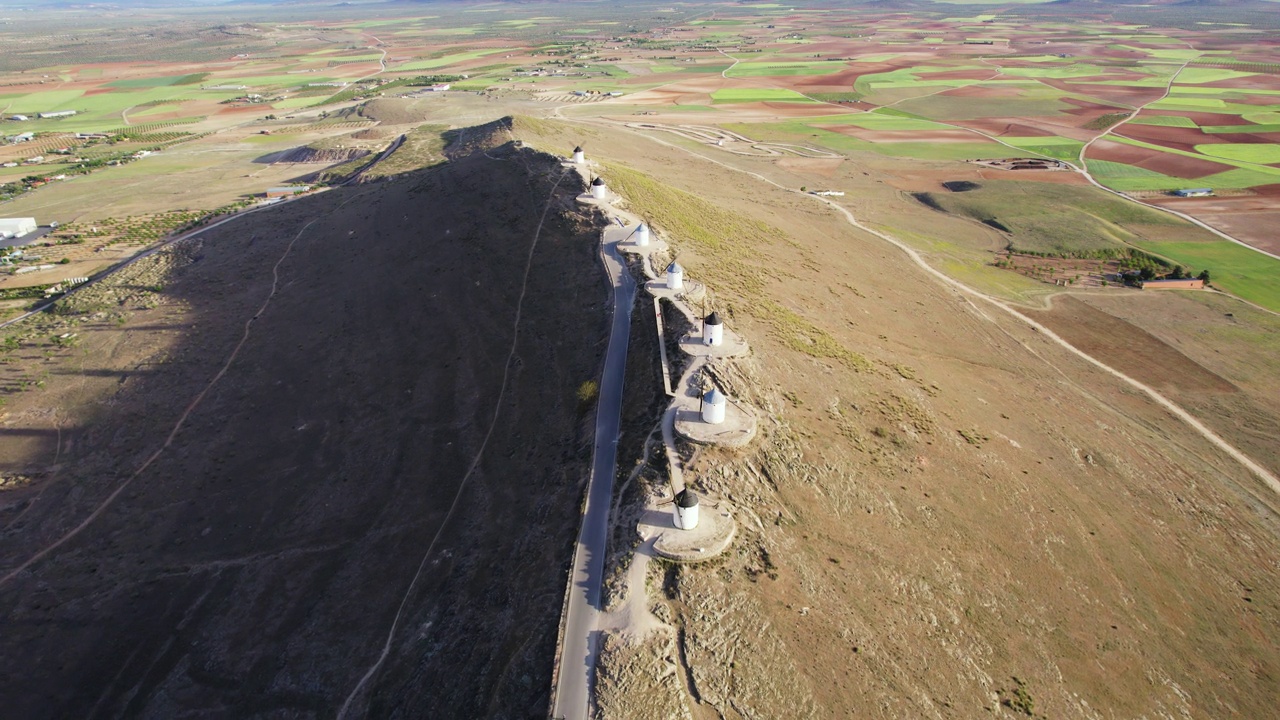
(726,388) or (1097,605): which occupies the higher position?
(726,388)

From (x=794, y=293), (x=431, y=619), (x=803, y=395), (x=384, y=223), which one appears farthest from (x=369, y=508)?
(x=384, y=223)

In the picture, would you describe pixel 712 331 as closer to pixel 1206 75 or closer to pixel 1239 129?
pixel 1239 129

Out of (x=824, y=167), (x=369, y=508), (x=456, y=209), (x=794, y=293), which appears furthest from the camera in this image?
(x=824, y=167)

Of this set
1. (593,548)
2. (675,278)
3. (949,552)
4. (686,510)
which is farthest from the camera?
(675,278)

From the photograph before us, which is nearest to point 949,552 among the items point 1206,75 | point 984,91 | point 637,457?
point 637,457

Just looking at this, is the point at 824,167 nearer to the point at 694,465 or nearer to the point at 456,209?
the point at 456,209

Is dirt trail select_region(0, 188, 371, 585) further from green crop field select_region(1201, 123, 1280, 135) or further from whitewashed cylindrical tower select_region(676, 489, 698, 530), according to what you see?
green crop field select_region(1201, 123, 1280, 135)
